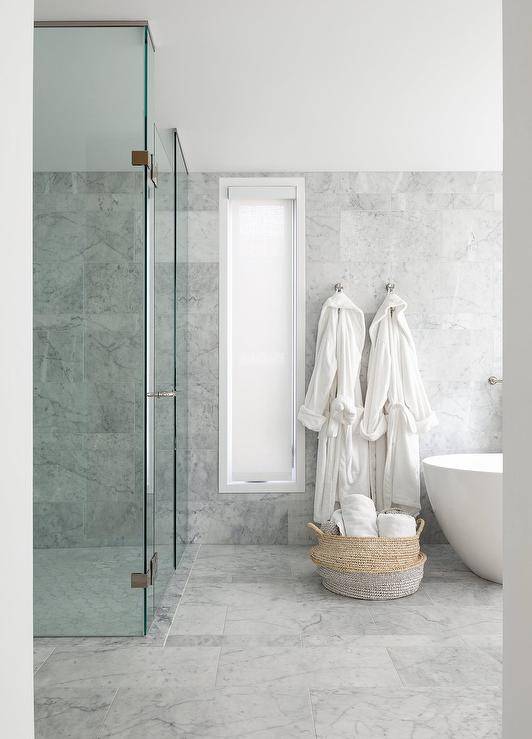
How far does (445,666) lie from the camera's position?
2326 mm

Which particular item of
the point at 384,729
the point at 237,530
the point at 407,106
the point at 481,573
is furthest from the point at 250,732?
the point at 407,106

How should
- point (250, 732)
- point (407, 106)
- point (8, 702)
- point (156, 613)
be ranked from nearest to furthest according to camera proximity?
1. point (8, 702)
2. point (250, 732)
3. point (156, 613)
4. point (407, 106)

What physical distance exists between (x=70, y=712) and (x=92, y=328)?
1.33 m

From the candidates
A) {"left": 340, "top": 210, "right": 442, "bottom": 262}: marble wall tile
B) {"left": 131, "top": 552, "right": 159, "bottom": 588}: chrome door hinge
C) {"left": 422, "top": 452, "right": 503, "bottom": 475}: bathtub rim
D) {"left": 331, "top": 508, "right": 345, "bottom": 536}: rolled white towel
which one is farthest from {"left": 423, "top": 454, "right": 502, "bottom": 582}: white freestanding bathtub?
{"left": 131, "top": 552, "right": 159, "bottom": 588}: chrome door hinge

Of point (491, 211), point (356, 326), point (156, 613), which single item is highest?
point (491, 211)

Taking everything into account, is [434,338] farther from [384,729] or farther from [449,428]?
[384,729]

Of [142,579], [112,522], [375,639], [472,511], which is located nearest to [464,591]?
[472,511]

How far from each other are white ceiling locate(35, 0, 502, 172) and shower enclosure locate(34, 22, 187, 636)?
0.24 meters

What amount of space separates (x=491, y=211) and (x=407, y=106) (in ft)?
4.26

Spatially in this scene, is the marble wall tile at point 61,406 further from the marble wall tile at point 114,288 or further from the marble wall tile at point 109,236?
the marble wall tile at point 109,236

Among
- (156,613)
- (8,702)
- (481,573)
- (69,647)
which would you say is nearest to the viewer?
(8,702)

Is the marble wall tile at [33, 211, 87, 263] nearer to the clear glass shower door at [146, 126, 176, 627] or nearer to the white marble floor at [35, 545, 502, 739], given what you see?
the clear glass shower door at [146, 126, 176, 627]

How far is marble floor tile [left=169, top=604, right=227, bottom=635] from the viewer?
2672mm

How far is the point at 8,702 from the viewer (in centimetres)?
91
